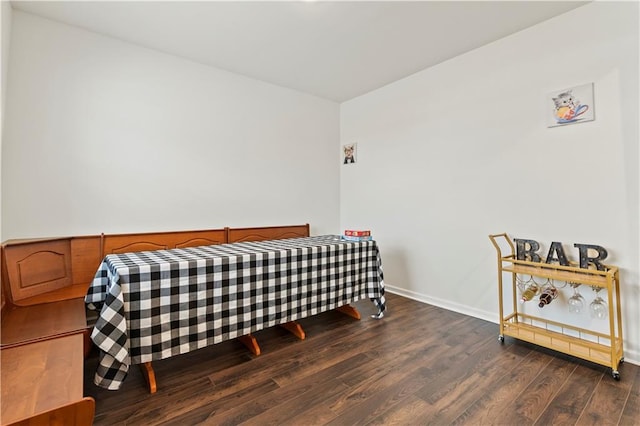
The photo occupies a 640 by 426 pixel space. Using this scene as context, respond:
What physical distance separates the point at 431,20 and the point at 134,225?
311 centimetres

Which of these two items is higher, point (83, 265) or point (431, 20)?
point (431, 20)

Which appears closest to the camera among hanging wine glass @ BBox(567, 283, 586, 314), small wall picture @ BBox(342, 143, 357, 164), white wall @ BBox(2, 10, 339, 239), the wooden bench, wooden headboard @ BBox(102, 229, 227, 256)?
the wooden bench

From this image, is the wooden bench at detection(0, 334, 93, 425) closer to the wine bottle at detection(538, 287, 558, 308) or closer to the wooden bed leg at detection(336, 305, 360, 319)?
the wooden bed leg at detection(336, 305, 360, 319)

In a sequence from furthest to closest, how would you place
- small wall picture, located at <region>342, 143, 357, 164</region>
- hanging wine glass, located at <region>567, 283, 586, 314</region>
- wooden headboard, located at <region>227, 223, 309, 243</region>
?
small wall picture, located at <region>342, 143, 357, 164</region>, wooden headboard, located at <region>227, 223, 309, 243</region>, hanging wine glass, located at <region>567, 283, 586, 314</region>

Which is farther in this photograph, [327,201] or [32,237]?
[327,201]

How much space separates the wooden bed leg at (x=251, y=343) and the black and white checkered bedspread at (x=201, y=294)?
161 millimetres

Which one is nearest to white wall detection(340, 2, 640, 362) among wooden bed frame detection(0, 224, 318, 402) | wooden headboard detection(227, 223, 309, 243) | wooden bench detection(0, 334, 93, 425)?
wooden headboard detection(227, 223, 309, 243)

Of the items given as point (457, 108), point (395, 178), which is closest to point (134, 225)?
point (395, 178)

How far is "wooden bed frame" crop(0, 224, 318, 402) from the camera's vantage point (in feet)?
4.94

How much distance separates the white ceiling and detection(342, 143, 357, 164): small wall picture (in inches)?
44.9

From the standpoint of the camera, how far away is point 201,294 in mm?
1842

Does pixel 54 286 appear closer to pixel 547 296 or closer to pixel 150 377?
pixel 150 377

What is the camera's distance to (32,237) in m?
2.29

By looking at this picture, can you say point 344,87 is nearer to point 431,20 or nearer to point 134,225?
point 431,20
